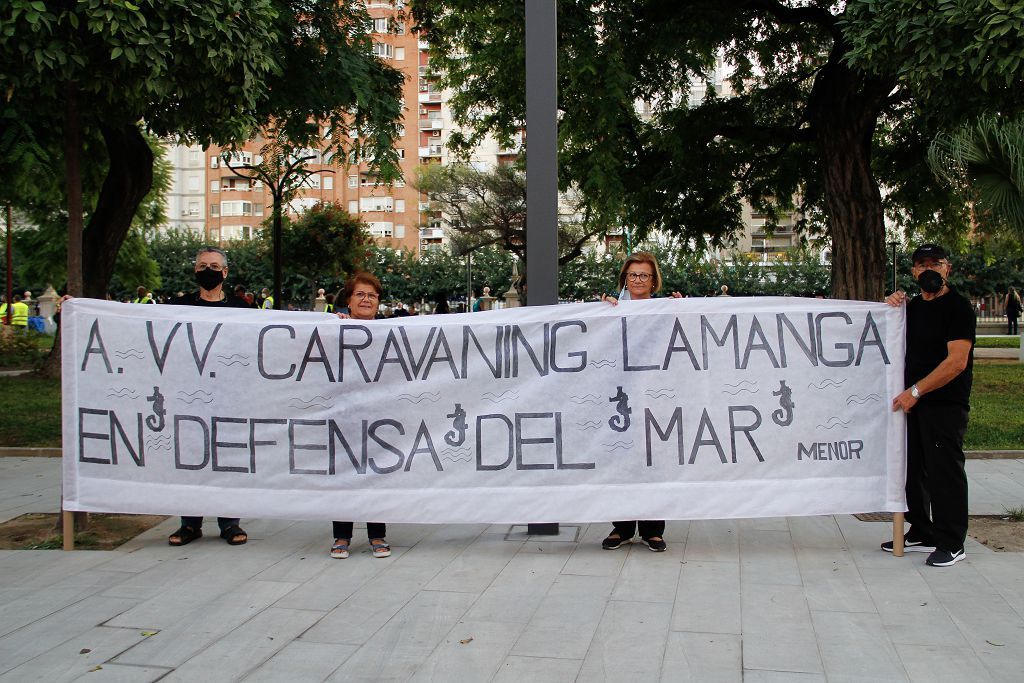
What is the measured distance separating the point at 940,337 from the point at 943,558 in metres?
1.32

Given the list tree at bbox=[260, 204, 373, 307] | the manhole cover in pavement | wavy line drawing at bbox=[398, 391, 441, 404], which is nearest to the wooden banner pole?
the manhole cover in pavement

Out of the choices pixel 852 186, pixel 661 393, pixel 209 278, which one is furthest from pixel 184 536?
pixel 852 186

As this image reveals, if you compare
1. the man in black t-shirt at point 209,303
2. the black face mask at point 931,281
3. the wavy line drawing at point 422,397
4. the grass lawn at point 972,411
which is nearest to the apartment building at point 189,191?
the grass lawn at point 972,411

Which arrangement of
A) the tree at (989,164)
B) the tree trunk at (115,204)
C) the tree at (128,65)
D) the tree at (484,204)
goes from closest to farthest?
1. the tree at (128,65)
2. the tree at (989,164)
3. the tree trunk at (115,204)
4. the tree at (484,204)

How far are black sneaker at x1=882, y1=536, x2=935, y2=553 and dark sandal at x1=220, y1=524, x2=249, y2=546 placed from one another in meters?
4.23

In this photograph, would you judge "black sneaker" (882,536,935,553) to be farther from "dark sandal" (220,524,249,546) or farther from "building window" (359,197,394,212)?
"building window" (359,197,394,212)

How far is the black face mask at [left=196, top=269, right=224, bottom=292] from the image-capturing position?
22.1ft

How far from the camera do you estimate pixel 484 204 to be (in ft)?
164

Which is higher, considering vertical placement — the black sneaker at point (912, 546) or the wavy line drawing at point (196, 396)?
the wavy line drawing at point (196, 396)

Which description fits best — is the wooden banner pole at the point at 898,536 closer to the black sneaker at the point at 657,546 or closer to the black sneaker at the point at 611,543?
the black sneaker at the point at 657,546

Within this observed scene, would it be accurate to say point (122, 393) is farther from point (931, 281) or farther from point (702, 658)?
point (931, 281)

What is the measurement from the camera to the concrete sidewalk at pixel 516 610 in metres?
4.34

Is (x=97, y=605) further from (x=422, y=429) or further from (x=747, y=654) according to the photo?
(x=747, y=654)

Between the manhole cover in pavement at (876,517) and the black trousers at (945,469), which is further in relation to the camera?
the manhole cover in pavement at (876,517)
